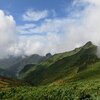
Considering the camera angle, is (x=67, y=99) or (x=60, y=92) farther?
(x=60, y=92)

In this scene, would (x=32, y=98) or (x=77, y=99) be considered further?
(x=32, y=98)

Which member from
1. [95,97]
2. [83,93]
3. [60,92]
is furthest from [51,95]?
[95,97]

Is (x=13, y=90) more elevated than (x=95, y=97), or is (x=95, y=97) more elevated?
(x=13, y=90)

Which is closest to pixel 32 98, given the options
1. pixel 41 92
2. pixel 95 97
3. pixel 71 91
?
pixel 41 92

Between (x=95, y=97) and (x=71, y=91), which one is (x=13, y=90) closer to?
(x=71, y=91)

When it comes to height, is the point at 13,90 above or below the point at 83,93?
above

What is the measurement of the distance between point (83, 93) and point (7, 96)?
30347 millimetres

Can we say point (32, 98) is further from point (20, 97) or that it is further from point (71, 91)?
point (71, 91)

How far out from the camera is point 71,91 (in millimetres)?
93562

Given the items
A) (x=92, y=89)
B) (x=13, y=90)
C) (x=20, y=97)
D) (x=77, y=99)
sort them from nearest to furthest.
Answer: (x=77, y=99) → (x=92, y=89) → (x=20, y=97) → (x=13, y=90)

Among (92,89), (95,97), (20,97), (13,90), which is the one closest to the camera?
(95,97)

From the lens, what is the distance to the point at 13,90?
115188mm

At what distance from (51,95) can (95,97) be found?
1860 cm

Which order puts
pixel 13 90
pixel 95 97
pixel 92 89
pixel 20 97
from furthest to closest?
pixel 13 90 < pixel 20 97 < pixel 92 89 < pixel 95 97
